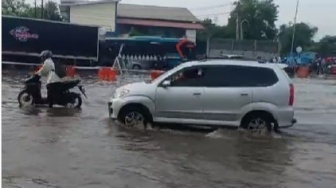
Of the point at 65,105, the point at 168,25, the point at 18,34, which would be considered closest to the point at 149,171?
the point at 65,105

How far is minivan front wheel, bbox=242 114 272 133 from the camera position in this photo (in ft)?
41.3

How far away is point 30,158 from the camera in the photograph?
30.2ft

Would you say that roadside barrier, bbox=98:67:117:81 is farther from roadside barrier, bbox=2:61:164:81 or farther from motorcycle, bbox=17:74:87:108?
motorcycle, bbox=17:74:87:108

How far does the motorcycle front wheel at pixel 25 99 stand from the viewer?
1642 cm

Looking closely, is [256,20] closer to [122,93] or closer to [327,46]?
[327,46]

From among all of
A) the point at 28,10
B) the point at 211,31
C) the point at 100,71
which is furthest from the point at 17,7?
the point at 100,71

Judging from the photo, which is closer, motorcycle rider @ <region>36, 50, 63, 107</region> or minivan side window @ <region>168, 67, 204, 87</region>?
minivan side window @ <region>168, 67, 204, 87</region>

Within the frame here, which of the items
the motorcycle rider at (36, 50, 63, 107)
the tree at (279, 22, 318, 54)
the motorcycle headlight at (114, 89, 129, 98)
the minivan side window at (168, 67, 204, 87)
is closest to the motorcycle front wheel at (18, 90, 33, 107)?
the motorcycle rider at (36, 50, 63, 107)

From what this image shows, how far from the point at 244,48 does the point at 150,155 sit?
44.6m

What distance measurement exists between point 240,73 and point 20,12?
69269mm

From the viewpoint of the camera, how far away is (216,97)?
12.6 m

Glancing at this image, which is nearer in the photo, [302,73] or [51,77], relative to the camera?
[51,77]

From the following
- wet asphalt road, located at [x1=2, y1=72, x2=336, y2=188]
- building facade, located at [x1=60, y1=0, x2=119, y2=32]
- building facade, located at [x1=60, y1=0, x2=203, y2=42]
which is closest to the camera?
wet asphalt road, located at [x1=2, y1=72, x2=336, y2=188]

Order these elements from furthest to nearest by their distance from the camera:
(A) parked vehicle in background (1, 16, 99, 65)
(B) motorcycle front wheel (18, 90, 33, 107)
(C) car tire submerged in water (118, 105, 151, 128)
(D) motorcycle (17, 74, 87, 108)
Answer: (A) parked vehicle in background (1, 16, 99, 65), (B) motorcycle front wheel (18, 90, 33, 107), (D) motorcycle (17, 74, 87, 108), (C) car tire submerged in water (118, 105, 151, 128)
